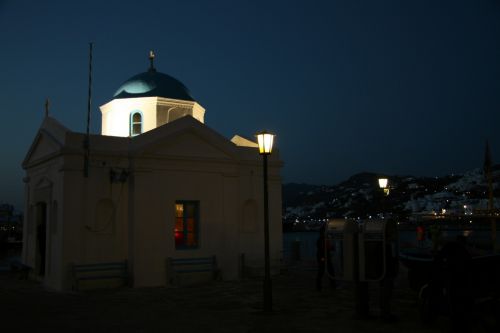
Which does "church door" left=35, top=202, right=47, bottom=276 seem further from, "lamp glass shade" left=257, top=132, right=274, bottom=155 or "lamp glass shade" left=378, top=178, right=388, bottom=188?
"lamp glass shade" left=378, top=178, right=388, bottom=188

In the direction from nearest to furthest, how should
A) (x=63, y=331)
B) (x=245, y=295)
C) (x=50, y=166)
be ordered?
(x=63, y=331)
(x=245, y=295)
(x=50, y=166)

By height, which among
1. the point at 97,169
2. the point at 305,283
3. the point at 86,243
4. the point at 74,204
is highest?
the point at 97,169

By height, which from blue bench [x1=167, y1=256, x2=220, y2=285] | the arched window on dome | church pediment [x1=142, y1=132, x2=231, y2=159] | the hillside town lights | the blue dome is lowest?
blue bench [x1=167, y1=256, x2=220, y2=285]

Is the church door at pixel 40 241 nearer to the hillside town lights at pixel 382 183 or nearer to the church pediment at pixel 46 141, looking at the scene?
the church pediment at pixel 46 141

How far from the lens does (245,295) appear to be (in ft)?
47.8

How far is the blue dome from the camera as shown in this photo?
21.9 metres

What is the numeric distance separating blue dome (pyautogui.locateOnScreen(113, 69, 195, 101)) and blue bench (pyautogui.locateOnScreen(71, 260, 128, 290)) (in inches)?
315

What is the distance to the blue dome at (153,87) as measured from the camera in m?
21.9

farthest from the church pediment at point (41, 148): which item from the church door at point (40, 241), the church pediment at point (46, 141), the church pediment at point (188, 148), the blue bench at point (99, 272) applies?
the blue bench at point (99, 272)

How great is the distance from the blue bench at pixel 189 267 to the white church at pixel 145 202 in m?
0.21

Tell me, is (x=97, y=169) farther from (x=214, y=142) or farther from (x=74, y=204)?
(x=214, y=142)

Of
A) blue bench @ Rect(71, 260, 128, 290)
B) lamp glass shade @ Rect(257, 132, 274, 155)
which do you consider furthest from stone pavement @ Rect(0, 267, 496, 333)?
lamp glass shade @ Rect(257, 132, 274, 155)

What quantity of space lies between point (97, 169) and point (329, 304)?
8574 mm

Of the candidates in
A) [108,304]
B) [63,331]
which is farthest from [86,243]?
[63,331]
